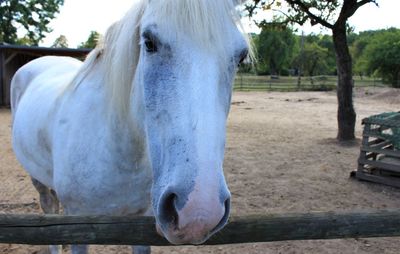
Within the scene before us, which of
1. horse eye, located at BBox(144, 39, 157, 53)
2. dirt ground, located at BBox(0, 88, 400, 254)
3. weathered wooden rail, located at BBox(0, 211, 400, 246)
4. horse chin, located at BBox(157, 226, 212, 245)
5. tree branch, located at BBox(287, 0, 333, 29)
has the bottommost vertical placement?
dirt ground, located at BBox(0, 88, 400, 254)

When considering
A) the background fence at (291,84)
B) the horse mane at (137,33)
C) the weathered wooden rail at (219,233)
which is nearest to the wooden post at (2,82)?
the horse mane at (137,33)

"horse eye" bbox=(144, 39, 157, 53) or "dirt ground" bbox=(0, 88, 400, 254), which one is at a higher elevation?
"horse eye" bbox=(144, 39, 157, 53)

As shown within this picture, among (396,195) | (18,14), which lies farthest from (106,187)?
(18,14)

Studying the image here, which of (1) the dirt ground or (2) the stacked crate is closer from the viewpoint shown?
(1) the dirt ground

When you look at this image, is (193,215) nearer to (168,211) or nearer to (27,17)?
(168,211)

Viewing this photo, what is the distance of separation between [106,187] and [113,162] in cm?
15

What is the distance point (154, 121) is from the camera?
145 cm

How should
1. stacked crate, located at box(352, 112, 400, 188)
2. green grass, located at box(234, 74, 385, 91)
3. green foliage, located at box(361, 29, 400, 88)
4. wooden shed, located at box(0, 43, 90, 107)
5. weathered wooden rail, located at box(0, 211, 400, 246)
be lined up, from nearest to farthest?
weathered wooden rail, located at box(0, 211, 400, 246)
stacked crate, located at box(352, 112, 400, 188)
wooden shed, located at box(0, 43, 90, 107)
green foliage, located at box(361, 29, 400, 88)
green grass, located at box(234, 74, 385, 91)

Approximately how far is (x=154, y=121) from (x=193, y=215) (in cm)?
43

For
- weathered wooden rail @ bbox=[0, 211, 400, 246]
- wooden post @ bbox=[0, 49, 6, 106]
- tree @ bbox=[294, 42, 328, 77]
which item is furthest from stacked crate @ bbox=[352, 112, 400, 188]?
tree @ bbox=[294, 42, 328, 77]

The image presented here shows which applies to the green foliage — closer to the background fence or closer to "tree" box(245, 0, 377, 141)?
the background fence

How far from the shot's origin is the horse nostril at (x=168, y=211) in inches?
48.8

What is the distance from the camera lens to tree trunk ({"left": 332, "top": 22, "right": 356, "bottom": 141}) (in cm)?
922

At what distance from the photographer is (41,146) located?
107 inches
